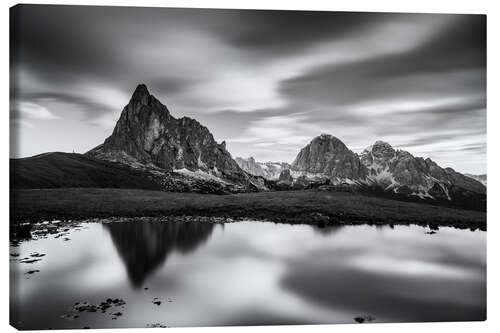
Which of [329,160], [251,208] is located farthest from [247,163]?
[251,208]

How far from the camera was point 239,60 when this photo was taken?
1678cm

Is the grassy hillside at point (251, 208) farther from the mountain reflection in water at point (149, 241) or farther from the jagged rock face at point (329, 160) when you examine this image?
the mountain reflection in water at point (149, 241)

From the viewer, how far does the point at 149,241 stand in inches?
757

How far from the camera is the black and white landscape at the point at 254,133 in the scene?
13859 mm

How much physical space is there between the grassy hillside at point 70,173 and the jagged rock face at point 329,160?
12785mm

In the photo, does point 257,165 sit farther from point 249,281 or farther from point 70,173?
point 70,173

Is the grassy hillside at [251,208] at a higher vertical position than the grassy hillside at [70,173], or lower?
lower

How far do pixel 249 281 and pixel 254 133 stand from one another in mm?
7997

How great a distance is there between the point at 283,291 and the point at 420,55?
1190 centimetres

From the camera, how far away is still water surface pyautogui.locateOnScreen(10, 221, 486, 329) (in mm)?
13320

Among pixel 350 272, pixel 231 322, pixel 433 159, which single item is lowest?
pixel 231 322

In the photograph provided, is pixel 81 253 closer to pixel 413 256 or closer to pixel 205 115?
pixel 205 115

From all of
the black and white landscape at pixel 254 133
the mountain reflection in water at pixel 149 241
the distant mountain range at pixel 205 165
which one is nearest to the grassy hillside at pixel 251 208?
the black and white landscape at pixel 254 133
